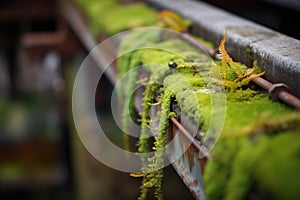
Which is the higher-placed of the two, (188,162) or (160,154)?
(188,162)

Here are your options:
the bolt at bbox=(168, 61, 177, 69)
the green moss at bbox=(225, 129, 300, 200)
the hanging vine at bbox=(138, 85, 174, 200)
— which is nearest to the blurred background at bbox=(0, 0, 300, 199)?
the bolt at bbox=(168, 61, 177, 69)

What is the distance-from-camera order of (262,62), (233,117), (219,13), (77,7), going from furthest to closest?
1. (77,7)
2. (219,13)
3. (262,62)
4. (233,117)

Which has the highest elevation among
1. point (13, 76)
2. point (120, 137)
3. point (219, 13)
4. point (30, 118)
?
point (219, 13)

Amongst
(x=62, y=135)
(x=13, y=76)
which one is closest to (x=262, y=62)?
(x=62, y=135)

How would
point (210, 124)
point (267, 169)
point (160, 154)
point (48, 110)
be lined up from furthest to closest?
1. point (48, 110)
2. point (160, 154)
3. point (210, 124)
4. point (267, 169)

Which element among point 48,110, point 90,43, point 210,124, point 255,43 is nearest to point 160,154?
point 210,124

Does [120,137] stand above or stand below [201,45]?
below

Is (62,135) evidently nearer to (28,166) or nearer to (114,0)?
(28,166)

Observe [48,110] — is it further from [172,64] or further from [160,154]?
[160,154]
